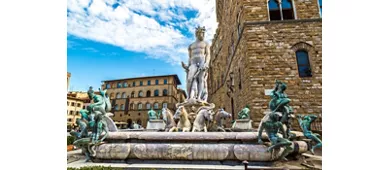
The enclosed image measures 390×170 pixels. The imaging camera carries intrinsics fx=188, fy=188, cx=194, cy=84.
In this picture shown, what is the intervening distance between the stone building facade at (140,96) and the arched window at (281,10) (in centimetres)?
2728

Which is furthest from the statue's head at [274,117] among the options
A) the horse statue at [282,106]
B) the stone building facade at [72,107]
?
the stone building facade at [72,107]

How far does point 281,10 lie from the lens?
10203mm

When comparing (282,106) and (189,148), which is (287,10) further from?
(189,148)

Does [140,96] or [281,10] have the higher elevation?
[281,10]

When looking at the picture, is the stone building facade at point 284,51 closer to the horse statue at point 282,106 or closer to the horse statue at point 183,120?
the horse statue at point 183,120

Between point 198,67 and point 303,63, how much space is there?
6.53 metres

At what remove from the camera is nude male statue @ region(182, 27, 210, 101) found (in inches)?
219

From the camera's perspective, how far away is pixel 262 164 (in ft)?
10.1

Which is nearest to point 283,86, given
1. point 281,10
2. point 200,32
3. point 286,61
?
point 200,32

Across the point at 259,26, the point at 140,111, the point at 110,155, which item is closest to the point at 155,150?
the point at 110,155

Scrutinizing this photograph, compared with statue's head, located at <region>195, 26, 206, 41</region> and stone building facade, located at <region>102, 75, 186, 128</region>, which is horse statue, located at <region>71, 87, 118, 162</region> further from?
stone building facade, located at <region>102, 75, 186, 128</region>

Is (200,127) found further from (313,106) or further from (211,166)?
(313,106)

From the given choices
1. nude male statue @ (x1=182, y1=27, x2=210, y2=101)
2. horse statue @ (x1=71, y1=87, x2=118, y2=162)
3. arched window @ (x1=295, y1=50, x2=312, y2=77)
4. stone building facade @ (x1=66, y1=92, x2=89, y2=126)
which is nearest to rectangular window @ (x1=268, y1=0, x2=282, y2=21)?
arched window @ (x1=295, y1=50, x2=312, y2=77)

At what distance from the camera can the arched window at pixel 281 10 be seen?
1016 cm
